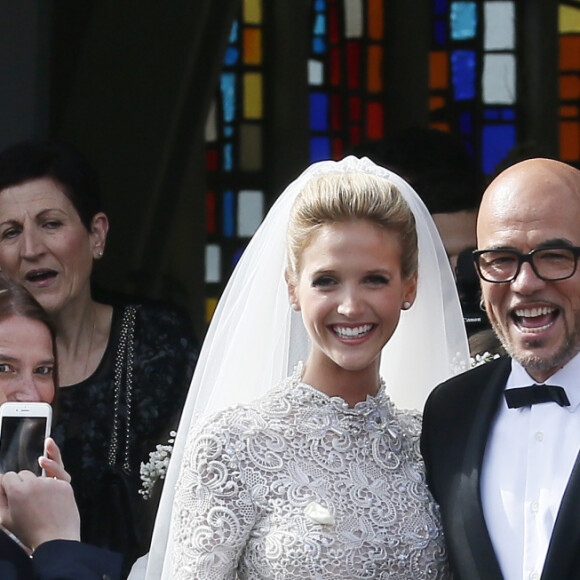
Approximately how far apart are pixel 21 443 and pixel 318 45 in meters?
2.46

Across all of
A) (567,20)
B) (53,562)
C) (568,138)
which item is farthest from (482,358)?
(567,20)

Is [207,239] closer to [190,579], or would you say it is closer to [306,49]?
[306,49]

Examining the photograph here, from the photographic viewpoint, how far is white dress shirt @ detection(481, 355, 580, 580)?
267cm

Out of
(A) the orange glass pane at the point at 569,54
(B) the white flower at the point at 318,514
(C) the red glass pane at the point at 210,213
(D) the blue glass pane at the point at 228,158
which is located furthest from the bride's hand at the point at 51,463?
(A) the orange glass pane at the point at 569,54

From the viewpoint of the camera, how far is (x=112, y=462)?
3676 millimetres

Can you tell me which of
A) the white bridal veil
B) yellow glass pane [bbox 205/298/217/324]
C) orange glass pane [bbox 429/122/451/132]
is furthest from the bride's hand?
orange glass pane [bbox 429/122/451/132]

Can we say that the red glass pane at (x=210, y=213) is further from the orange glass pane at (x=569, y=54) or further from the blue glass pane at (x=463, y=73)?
the orange glass pane at (x=569, y=54)

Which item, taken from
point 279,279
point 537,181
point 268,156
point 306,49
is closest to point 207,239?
point 268,156

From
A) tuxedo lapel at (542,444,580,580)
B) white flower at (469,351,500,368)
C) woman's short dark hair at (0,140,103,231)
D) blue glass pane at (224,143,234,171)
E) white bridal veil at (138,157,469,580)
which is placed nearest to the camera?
tuxedo lapel at (542,444,580,580)

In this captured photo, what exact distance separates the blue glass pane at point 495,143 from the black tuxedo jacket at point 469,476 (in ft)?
6.64

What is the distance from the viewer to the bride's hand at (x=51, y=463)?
9.09 feet

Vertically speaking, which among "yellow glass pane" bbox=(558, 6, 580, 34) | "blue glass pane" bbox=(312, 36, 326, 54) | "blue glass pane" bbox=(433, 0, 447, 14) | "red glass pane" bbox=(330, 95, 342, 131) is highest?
"blue glass pane" bbox=(433, 0, 447, 14)

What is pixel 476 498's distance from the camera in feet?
8.93

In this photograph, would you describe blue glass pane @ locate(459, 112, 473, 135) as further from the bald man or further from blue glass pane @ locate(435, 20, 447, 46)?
the bald man
